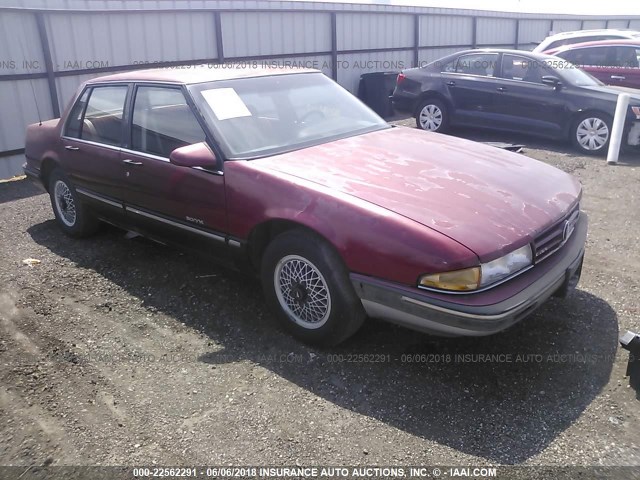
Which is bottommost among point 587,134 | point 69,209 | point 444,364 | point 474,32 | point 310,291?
point 444,364

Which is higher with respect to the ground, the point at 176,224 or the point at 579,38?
the point at 579,38

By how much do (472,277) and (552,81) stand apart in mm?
7481

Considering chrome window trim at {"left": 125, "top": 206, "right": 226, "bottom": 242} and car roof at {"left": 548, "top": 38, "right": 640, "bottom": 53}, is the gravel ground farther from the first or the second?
car roof at {"left": 548, "top": 38, "right": 640, "bottom": 53}

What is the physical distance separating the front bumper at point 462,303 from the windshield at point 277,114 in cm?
130

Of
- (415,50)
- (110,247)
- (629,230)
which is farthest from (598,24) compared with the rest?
(110,247)

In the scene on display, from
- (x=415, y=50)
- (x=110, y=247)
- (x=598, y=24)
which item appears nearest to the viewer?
(x=110, y=247)

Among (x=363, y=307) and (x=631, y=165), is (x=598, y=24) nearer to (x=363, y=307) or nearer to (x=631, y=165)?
(x=631, y=165)

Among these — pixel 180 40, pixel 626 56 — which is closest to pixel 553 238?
pixel 180 40

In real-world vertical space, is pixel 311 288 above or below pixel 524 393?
above

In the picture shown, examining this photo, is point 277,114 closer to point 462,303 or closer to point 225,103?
point 225,103

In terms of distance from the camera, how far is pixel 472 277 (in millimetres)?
2846

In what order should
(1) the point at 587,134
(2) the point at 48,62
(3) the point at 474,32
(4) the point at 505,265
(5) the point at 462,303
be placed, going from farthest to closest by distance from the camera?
(3) the point at 474,32 → (1) the point at 587,134 → (2) the point at 48,62 → (4) the point at 505,265 → (5) the point at 462,303

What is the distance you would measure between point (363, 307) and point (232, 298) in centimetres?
134

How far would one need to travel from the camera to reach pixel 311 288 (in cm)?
340
